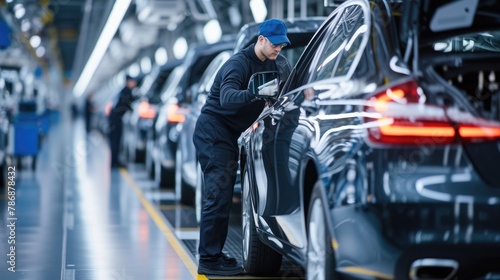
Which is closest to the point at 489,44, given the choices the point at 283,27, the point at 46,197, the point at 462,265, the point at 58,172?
the point at 283,27

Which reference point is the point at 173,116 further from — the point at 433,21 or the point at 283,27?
the point at 433,21

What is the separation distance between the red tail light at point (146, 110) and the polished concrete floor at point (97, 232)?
1110 mm

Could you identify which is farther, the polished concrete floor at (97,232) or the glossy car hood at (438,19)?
the polished concrete floor at (97,232)

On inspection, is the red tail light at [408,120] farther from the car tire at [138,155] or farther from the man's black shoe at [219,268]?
the car tire at [138,155]

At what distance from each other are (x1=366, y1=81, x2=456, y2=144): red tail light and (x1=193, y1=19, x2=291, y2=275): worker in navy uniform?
2.97 meters

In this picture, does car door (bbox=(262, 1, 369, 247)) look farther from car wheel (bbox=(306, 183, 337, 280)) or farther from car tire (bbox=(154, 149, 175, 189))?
car tire (bbox=(154, 149, 175, 189))

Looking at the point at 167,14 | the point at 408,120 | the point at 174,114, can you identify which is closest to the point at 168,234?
the point at 174,114

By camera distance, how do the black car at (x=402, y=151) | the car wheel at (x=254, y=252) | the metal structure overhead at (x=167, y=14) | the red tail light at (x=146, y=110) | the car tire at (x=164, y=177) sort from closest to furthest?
the black car at (x=402, y=151), the car wheel at (x=254, y=252), the car tire at (x=164, y=177), the red tail light at (x=146, y=110), the metal structure overhead at (x=167, y=14)

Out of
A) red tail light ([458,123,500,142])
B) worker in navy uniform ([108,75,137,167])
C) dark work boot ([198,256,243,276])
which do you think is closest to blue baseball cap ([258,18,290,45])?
dark work boot ([198,256,243,276])

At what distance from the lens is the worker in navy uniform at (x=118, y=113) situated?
2220 centimetres

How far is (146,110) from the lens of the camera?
18609mm

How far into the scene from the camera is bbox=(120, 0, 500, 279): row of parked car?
14.8ft

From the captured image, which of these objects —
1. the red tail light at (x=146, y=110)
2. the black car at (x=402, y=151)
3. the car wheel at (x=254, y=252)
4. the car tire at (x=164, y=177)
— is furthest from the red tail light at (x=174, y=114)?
the black car at (x=402, y=151)

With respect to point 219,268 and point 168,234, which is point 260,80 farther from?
point 168,234
